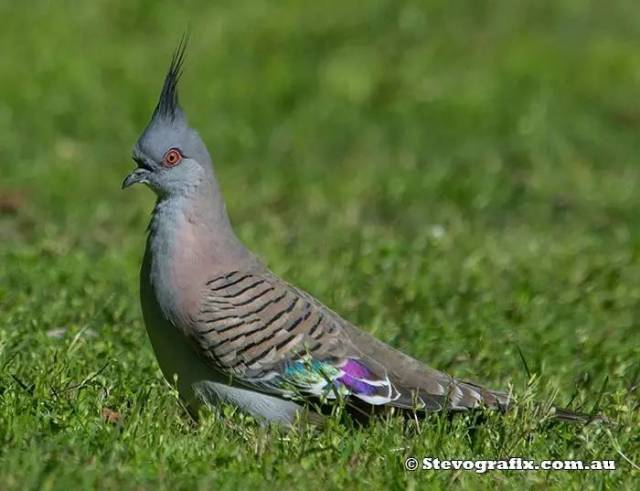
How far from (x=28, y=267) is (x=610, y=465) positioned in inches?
153

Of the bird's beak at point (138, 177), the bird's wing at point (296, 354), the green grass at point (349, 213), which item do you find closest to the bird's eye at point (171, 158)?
the bird's beak at point (138, 177)

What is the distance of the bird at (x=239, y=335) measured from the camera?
600 centimetres

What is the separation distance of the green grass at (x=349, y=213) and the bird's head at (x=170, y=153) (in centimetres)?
79

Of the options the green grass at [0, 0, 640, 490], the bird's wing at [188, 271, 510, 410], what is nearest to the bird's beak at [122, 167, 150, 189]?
the bird's wing at [188, 271, 510, 410]

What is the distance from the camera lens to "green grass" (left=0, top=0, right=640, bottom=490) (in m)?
5.49

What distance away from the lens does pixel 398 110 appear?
12.7 m

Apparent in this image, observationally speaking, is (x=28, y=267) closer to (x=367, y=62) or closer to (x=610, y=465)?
(x=610, y=465)

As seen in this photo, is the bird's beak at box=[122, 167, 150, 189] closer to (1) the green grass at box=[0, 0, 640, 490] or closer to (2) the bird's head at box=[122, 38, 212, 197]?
(2) the bird's head at box=[122, 38, 212, 197]

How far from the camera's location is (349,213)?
10.3 meters

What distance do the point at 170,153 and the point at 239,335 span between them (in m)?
0.87

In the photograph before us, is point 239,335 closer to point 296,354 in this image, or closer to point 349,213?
point 296,354

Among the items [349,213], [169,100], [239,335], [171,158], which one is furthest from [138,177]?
[349,213]

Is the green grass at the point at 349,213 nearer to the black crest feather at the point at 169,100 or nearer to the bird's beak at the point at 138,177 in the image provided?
the bird's beak at the point at 138,177

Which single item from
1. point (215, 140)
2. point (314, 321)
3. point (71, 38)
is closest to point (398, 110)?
point (215, 140)
